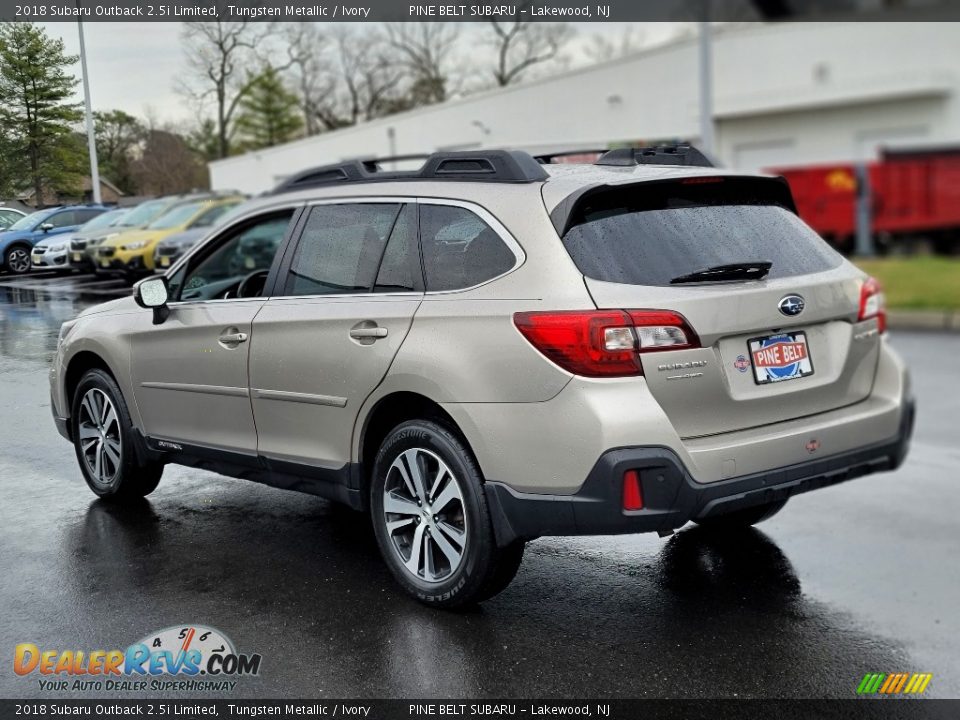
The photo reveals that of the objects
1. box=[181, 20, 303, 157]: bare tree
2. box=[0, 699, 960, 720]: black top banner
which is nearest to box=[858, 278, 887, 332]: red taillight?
box=[0, 699, 960, 720]: black top banner

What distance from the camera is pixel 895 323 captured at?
13.8m

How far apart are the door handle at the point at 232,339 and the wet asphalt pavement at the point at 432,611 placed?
545 mm

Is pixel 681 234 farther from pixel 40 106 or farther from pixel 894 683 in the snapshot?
pixel 40 106

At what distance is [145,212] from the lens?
4699 millimetres

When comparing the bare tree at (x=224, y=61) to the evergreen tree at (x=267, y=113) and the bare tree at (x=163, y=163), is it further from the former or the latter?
the bare tree at (x=163, y=163)

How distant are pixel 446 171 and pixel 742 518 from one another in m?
2.29

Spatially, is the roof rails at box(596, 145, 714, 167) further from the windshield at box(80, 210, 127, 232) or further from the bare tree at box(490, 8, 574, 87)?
the bare tree at box(490, 8, 574, 87)

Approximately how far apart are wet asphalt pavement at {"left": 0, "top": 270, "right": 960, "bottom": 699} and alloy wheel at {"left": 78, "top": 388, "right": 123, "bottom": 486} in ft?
0.38

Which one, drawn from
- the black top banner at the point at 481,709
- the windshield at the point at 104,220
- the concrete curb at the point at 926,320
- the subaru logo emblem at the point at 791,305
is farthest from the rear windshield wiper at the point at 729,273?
the concrete curb at the point at 926,320

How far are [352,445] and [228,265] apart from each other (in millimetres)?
1520

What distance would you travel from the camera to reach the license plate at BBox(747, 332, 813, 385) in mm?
3926

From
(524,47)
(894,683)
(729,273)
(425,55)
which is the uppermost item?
(524,47)

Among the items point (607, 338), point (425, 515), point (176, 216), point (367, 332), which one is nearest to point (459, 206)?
point (367, 332)

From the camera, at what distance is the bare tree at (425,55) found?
382 inches
